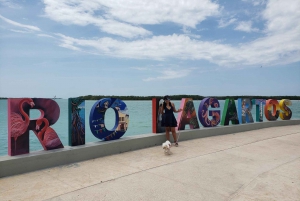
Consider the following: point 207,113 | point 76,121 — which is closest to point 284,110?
point 207,113

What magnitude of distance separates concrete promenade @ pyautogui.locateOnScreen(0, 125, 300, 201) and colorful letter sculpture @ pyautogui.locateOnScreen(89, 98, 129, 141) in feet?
2.46

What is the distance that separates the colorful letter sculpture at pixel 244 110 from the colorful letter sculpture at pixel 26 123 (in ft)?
29.5

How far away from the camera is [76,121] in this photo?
659cm

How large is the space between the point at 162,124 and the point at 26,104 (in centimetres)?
439

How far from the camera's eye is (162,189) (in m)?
4.33

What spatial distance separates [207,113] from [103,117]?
5071 millimetres

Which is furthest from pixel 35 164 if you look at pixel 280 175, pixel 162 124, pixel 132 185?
pixel 280 175

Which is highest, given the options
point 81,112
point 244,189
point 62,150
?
point 81,112

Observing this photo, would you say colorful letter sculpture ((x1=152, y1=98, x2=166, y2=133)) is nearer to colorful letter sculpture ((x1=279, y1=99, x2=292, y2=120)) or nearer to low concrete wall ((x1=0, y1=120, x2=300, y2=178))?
low concrete wall ((x1=0, y1=120, x2=300, y2=178))

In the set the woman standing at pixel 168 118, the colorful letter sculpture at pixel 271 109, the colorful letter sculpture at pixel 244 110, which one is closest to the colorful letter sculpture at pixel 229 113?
the colorful letter sculpture at pixel 244 110

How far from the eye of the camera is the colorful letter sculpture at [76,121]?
6.46 metres

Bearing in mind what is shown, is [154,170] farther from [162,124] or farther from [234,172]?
[162,124]

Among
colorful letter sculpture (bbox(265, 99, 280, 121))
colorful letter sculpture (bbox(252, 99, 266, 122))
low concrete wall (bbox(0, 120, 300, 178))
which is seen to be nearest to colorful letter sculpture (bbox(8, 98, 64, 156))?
low concrete wall (bbox(0, 120, 300, 178))

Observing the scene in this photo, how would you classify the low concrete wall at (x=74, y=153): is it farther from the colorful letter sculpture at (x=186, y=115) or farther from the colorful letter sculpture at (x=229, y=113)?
the colorful letter sculpture at (x=229, y=113)
